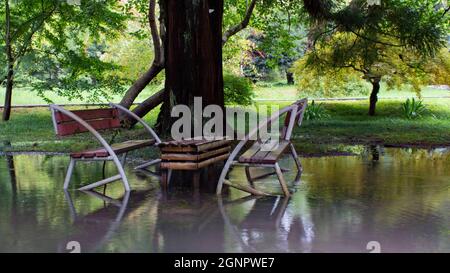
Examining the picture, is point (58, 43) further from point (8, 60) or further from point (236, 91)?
point (236, 91)

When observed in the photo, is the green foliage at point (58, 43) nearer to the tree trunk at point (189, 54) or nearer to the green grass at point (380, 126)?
the green grass at point (380, 126)

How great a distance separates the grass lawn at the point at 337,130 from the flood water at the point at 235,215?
11.3ft

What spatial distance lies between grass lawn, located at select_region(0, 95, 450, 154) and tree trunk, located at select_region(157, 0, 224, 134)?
208cm

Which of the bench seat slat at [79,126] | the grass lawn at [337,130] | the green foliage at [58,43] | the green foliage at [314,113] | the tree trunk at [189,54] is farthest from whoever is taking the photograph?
the green foliage at [314,113]

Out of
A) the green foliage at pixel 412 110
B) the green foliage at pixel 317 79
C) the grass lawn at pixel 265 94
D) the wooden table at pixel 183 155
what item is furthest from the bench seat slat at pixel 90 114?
the grass lawn at pixel 265 94

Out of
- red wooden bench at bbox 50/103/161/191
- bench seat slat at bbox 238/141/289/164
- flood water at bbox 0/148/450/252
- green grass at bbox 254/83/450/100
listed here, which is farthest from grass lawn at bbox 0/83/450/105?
bench seat slat at bbox 238/141/289/164

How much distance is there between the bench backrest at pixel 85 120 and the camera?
21.9 ft

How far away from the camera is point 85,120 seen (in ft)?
24.0

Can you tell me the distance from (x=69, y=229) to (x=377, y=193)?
10.8ft

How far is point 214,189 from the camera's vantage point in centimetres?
712

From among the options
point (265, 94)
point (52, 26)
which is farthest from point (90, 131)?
point (265, 94)

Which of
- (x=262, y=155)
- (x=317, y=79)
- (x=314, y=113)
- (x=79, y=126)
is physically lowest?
(x=314, y=113)

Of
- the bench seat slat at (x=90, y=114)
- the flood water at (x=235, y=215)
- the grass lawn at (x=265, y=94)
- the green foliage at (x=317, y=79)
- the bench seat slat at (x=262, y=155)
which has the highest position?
the green foliage at (x=317, y=79)

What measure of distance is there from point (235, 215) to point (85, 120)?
8.08 ft
